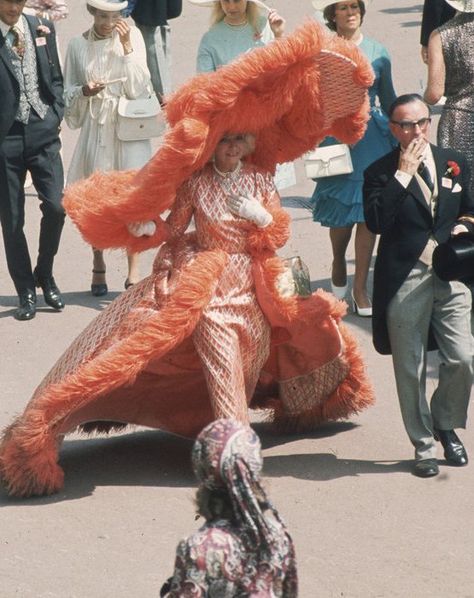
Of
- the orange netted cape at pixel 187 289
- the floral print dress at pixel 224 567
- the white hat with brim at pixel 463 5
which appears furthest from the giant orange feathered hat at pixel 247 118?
the floral print dress at pixel 224 567

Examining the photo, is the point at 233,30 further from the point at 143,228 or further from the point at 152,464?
the point at 152,464

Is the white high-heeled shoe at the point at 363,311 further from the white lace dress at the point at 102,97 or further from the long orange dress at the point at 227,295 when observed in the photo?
the long orange dress at the point at 227,295

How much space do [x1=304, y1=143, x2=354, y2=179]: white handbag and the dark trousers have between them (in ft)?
5.30

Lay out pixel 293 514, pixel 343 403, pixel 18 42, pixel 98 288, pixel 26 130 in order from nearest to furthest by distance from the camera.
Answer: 1. pixel 293 514
2. pixel 343 403
3. pixel 18 42
4. pixel 26 130
5. pixel 98 288

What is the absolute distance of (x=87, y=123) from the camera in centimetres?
1047

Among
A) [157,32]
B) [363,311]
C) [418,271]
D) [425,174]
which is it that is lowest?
[363,311]

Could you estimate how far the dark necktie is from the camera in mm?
7102

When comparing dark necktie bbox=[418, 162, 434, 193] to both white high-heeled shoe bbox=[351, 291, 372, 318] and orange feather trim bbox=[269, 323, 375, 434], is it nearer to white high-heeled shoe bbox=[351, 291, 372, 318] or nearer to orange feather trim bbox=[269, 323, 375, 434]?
orange feather trim bbox=[269, 323, 375, 434]

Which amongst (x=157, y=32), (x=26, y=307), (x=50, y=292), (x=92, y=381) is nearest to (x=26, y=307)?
(x=26, y=307)

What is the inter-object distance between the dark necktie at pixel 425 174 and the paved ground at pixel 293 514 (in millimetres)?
1327

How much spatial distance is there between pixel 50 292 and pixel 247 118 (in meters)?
3.64

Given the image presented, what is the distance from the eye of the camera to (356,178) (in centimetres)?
992

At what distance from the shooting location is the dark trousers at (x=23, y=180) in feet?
32.3

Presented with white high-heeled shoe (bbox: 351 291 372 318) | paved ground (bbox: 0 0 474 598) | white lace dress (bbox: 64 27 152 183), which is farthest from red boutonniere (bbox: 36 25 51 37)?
white high-heeled shoe (bbox: 351 291 372 318)
